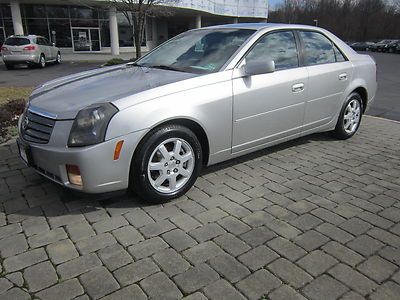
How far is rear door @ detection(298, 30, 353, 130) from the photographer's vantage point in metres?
4.52

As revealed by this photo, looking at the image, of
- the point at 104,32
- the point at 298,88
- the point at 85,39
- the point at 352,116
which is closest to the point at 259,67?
the point at 298,88

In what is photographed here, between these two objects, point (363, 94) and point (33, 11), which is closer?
point (363, 94)

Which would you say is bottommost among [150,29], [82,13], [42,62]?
[42,62]

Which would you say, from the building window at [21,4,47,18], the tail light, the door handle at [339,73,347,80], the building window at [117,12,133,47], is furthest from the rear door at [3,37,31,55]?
the door handle at [339,73,347,80]

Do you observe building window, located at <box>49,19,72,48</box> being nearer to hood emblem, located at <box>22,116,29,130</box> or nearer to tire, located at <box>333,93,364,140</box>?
tire, located at <box>333,93,364,140</box>

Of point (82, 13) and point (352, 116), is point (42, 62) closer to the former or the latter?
point (82, 13)

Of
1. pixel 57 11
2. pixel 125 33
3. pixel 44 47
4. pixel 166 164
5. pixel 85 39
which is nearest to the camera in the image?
pixel 166 164

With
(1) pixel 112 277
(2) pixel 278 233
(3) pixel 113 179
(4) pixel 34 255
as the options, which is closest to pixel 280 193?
(2) pixel 278 233

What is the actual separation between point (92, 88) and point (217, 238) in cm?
181

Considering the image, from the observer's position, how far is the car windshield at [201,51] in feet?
12.4

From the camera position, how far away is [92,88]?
3.41 m

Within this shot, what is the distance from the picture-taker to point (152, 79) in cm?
353

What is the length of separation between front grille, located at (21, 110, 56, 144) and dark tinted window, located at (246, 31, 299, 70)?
208cm

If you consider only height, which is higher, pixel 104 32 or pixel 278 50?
pixel 278 50
